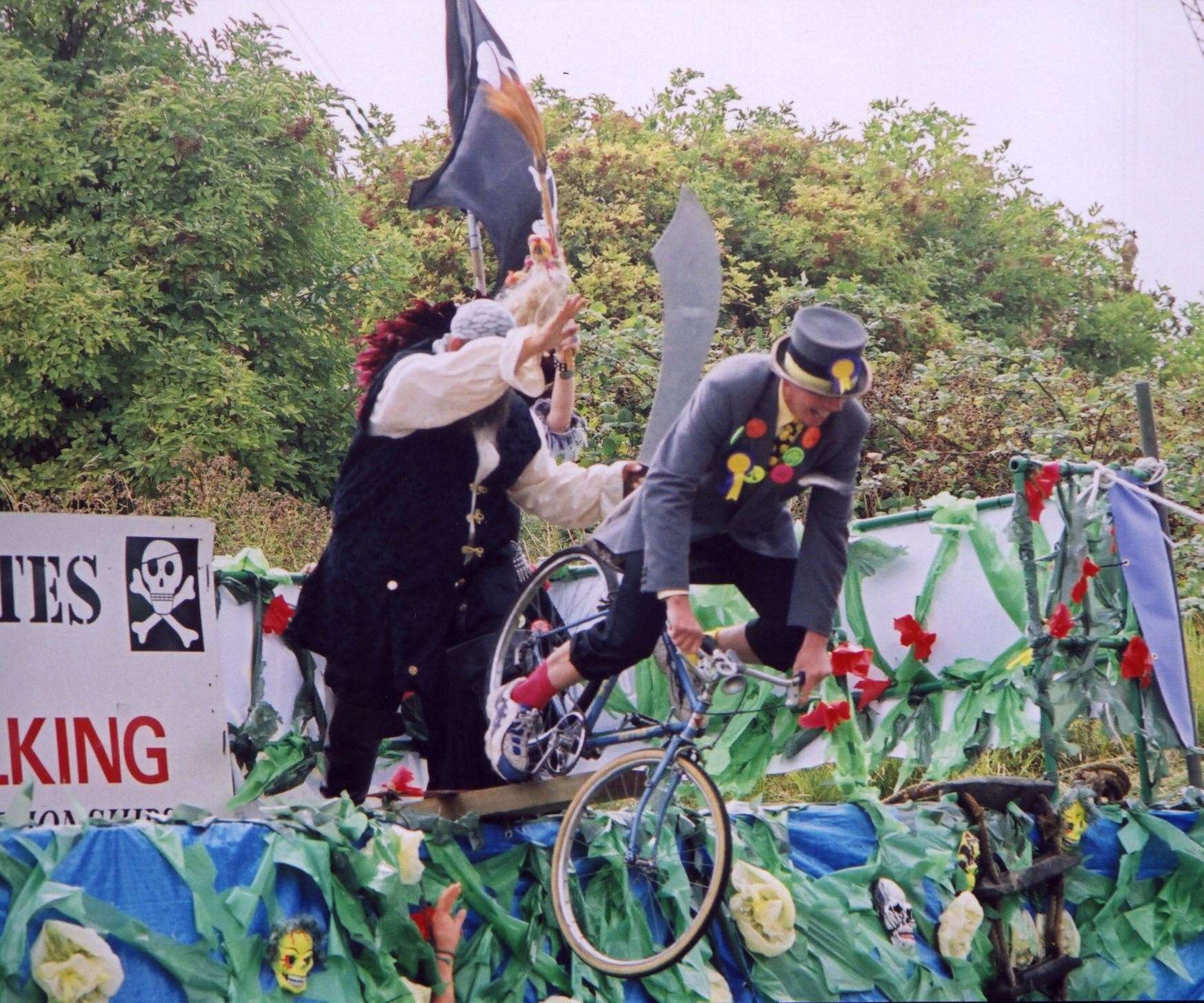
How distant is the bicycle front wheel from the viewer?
389 centimetres

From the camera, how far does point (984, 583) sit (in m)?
4.92

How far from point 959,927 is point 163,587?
223 cm

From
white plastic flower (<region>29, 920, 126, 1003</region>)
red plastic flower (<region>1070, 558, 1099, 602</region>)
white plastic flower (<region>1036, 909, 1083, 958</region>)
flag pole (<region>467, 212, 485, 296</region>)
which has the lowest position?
white plastic flower (<region>1036, 909, 1083, 958</region>)

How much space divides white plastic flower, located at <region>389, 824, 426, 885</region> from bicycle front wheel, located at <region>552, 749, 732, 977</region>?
0.36m

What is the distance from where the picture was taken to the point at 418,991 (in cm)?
365

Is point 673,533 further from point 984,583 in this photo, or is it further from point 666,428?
point 984,583

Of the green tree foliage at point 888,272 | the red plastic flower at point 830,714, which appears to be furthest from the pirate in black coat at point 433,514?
the green tree foliage at point 888,272

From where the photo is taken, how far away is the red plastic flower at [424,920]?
377 cm

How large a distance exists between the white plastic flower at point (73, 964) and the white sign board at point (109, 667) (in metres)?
0.60

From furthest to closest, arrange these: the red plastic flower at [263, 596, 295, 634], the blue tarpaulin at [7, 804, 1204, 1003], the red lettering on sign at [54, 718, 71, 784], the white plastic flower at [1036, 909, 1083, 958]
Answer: the red plastic flower at [263, 596, 295, 634] < the white plastic flower at [1036, 909, 1083, 958] < the red lettering on sign at [54, 718, 71, 784] < the blue tarpaulin at [7, 804, 1204, 1003]

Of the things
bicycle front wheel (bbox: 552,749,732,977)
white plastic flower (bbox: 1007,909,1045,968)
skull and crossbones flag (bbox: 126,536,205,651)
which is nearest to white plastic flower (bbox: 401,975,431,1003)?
bicycle front wheel (bbox: 552,749,732,977)

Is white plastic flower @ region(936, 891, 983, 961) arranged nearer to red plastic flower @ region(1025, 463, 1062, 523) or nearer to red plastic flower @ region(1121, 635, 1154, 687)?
red plastic flower @ region(1121, 635, 1154, 687)

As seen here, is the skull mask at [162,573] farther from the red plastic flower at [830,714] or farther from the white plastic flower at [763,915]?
the red plastic flower at [830,714]

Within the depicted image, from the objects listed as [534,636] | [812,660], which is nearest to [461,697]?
[534,636]
